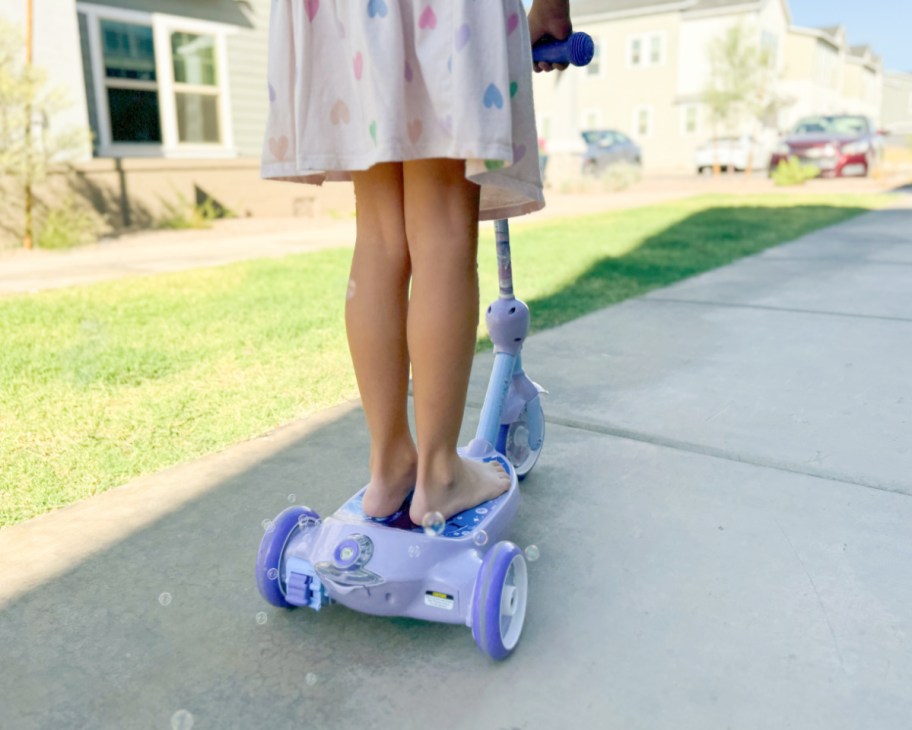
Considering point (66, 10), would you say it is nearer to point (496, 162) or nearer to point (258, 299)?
point (258, 299)

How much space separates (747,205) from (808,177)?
19.7 feet

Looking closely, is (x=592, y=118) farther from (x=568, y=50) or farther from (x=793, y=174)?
(x=568, y=50)

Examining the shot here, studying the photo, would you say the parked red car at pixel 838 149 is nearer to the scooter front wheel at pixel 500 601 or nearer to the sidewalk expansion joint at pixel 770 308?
the sidewalk expansion joint at pixel 770 308

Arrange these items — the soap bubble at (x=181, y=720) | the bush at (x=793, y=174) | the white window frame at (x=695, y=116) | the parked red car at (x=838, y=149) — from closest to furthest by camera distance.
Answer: the soap bubble at (x=181, y=720)
the bush at (x=793, y=174)
the parked red car at (x=838, y=149)
the white window frame at (x=695, y=116)

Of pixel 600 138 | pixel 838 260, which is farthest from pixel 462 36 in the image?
pixel 600 138

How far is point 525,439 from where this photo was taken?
1993 millimetres

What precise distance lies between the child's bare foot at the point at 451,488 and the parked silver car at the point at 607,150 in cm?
1837

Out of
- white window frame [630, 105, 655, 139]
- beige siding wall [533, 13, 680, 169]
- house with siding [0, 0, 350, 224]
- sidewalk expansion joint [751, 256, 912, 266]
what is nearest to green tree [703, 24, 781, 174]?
beige siding wall [533, 13, 680, 169]

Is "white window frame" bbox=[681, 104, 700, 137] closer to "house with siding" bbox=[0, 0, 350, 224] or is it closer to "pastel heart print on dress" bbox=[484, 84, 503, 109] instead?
"house with siding" bbox=[0, 0, 350, 224]

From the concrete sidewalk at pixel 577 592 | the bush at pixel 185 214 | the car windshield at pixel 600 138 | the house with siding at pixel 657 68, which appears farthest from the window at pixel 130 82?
the house with siding at pixel 657 68

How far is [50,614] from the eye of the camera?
1.47 m

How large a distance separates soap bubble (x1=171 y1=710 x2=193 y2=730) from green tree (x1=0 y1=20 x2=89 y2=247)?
6.39 meters

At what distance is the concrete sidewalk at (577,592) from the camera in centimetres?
124

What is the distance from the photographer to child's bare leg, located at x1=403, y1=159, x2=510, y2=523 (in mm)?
1377
